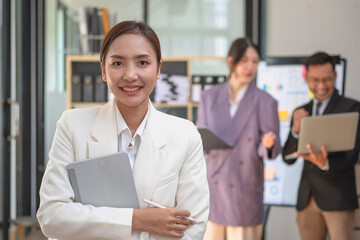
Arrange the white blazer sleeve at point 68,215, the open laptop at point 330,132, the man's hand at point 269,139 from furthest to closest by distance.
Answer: the man's hand at point 269,139 → the open laptop at point 330,132 → the white blazer sleeve at point 68,215

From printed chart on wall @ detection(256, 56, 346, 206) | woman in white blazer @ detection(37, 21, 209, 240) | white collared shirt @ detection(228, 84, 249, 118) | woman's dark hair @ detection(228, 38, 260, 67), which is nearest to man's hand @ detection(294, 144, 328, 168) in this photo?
white collared shirt @ detection(228, 84, 249, 118)

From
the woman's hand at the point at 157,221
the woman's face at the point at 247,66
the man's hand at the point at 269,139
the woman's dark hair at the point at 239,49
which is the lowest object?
the woman's hand at the point at 157,221

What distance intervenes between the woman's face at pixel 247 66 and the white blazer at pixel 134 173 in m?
1.69

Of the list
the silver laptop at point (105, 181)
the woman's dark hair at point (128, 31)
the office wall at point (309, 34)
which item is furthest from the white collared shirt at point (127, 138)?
the office wall at point (309, 34)

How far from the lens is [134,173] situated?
1.37 metres

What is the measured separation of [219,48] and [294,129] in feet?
7.20

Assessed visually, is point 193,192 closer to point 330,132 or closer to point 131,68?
point 131,68

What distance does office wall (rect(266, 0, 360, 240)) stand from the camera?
14.9ft

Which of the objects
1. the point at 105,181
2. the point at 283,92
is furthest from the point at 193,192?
the point at 283,92

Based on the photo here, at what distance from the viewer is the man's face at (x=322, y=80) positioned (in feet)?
9.86

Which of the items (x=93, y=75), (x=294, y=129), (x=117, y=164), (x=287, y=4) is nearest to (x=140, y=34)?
(x=117, y=164)

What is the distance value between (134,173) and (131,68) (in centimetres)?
31

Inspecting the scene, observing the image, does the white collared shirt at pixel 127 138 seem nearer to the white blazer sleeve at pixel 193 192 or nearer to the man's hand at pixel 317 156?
the white blazer sleeve at pixel 193 192

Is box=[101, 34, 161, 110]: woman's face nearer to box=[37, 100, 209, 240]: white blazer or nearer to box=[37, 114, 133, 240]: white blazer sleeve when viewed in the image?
box=[37, 100, 209, 240]: white blazer
